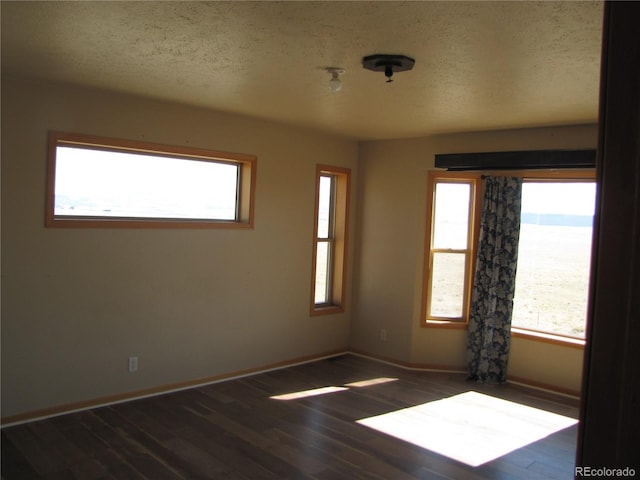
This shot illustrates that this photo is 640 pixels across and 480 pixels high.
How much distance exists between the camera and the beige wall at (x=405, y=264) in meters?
5.08

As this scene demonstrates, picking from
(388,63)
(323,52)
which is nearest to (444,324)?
(388,63)

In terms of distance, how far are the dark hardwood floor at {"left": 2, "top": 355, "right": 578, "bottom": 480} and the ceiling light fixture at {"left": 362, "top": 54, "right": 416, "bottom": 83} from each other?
2.40 metres

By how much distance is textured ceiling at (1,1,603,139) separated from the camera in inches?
85.4

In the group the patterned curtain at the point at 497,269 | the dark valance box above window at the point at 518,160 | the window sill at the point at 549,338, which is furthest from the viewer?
the patterned curtain at the point at 497,269

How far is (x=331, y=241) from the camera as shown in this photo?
20.2 feet

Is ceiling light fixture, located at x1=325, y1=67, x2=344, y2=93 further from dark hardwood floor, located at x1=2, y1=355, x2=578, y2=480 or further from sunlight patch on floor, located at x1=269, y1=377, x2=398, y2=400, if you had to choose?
sunlight patch on floor, located at x1=269, y1=377, x2=398, y2=400

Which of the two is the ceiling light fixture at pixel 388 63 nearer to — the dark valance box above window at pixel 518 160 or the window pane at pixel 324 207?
the dark valance box above window at pixel 518 160

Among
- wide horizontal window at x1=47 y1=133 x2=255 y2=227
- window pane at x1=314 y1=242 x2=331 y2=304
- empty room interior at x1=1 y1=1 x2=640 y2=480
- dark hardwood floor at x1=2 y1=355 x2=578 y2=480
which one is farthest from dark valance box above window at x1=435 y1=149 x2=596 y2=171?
dark hardwood floor at x1=2 y1=355 x2=578 y2=480

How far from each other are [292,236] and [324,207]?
0.77 m

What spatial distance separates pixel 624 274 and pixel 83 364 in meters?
4.19

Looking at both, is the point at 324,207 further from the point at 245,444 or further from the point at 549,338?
the point at 245,444

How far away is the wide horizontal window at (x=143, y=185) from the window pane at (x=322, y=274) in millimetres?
1267

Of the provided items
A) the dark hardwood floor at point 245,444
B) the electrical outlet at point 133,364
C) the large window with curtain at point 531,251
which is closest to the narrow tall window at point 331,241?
the large window with curtain at point 531,251

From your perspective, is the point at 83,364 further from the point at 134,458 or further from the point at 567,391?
the point at 567,391
